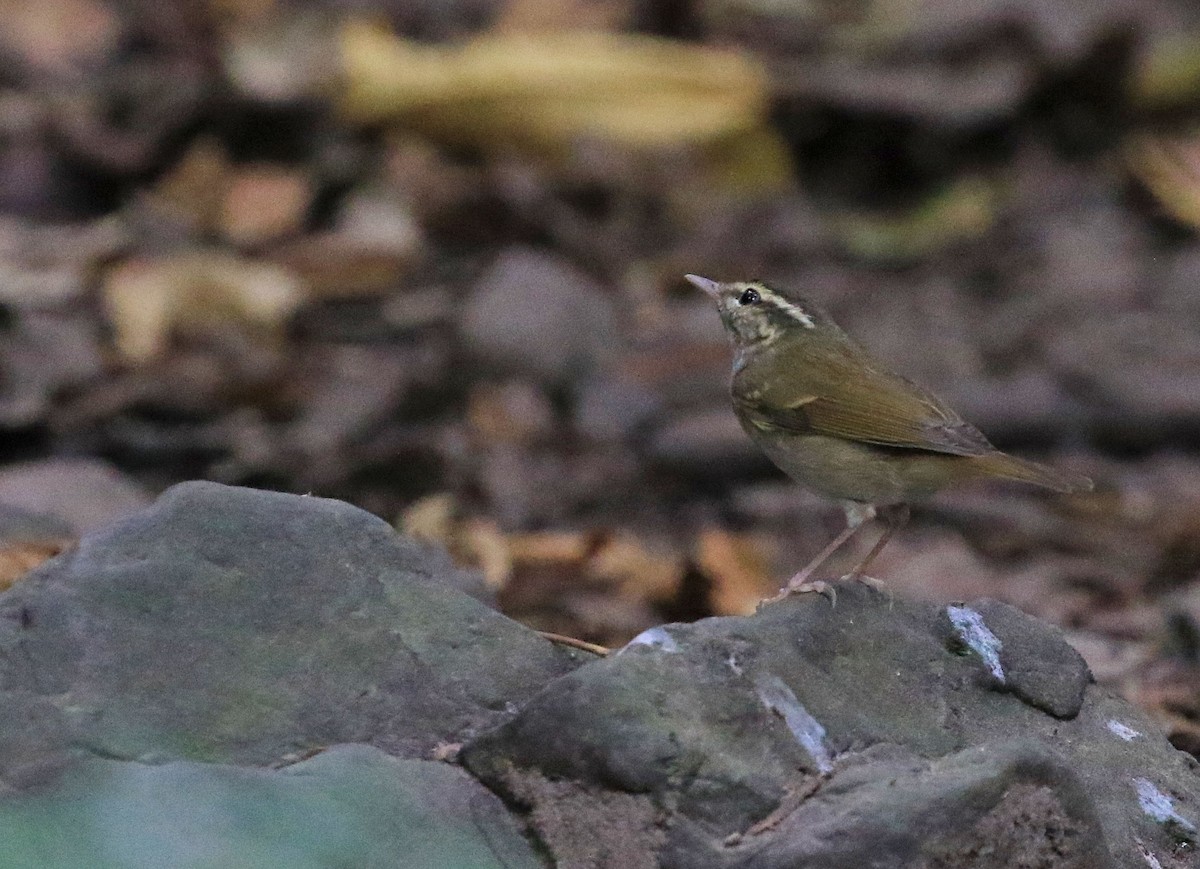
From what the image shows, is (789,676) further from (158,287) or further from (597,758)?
(158,287)

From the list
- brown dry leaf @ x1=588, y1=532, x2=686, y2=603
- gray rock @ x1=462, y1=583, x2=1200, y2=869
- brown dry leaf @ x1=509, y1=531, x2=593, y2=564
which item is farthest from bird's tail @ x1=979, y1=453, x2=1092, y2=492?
brown dry leaf @ x1=509, y1=531, x2=593, y2=564

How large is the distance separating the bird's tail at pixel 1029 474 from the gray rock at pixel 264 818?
1936 millimetres

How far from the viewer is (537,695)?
3.29 m

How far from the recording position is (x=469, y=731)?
132 inches

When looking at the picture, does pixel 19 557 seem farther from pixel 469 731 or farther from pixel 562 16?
pixel 562 16

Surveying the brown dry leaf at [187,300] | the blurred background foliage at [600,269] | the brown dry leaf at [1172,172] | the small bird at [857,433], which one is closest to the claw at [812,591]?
the small bird at [857,433]

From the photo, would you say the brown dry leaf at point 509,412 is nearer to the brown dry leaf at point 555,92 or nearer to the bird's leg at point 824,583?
the brown dry leaf at point 555,92

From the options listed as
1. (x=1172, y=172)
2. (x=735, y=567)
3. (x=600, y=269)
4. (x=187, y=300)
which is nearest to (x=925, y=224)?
(x=1172, y=172)

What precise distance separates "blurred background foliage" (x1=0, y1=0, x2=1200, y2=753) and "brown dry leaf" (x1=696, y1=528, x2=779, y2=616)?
0.03 meters

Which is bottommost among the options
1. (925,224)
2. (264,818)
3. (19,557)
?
(925,224)

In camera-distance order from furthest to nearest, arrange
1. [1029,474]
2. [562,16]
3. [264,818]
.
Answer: [562,16] < [1029,474] < [264,818]

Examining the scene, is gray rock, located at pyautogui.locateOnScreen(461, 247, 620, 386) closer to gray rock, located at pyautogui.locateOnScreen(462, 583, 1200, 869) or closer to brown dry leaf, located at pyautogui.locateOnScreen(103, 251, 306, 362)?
brown dry leaf, located at pyautogui.locateOnScreen(103, 251, 306, 362)

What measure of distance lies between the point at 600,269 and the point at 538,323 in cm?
148

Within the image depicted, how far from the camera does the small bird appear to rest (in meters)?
4.76
